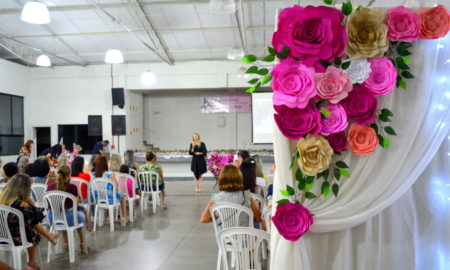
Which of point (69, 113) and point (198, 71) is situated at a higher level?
point (198, 71)

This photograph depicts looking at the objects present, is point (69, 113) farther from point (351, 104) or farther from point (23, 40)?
point (351, 104)

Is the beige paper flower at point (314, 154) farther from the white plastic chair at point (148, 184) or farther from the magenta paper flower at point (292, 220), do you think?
the white plastic chair at point (148, 184)

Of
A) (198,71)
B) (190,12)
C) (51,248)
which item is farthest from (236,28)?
(51,248)

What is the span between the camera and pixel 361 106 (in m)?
1.65

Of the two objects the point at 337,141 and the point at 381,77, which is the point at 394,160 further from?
→ the point at 381,77

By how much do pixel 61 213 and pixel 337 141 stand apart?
3239mm

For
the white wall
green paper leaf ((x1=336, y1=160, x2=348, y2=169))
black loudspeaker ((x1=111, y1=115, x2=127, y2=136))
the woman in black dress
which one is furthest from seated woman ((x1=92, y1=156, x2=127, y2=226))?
the white wall

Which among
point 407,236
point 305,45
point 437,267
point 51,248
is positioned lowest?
point 51,248

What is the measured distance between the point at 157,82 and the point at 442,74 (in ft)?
35.5

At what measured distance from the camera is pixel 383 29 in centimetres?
162

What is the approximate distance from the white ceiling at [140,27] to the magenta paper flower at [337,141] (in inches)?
262

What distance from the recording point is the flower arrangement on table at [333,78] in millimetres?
1594

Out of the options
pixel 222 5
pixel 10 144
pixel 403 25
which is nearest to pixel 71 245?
pixel 222 5

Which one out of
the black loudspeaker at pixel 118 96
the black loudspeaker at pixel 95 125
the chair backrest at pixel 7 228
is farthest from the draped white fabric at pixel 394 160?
the black loudspeaker at pixel 95 125
